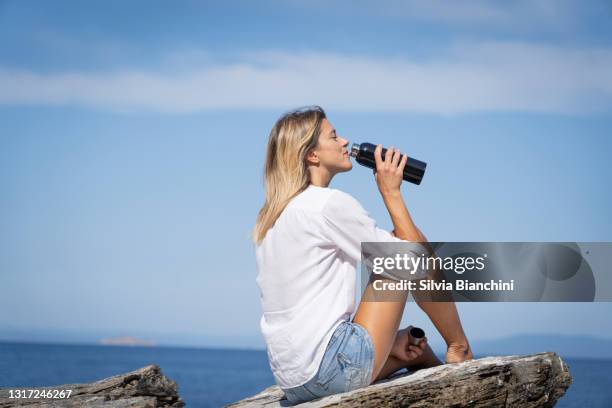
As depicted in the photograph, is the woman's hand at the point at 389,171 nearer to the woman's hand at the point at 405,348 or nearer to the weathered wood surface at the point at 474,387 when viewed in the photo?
the woman's hand at the point at 405,348

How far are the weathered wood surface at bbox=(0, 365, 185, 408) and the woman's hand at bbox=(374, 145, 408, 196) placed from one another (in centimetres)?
216

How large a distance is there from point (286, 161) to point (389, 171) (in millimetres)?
568

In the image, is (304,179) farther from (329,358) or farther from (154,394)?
(154,394)

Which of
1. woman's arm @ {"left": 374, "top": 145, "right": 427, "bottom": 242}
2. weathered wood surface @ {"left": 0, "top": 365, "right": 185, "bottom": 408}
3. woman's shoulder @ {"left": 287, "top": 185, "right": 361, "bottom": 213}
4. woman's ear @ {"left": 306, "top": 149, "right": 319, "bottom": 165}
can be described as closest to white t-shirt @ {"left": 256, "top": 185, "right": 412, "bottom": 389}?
woman's shoulder @ {"left": 287, "top": 185, "right": 361, "bottom": 213}

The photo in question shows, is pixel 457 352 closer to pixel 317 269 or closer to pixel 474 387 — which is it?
pixel 474 387

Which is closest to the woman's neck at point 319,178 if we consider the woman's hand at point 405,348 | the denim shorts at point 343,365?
the denim shorts at point 343,365

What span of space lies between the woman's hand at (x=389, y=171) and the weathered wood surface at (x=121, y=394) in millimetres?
2157

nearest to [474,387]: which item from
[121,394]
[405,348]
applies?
[405,348]

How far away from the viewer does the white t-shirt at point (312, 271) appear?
379 centimetres

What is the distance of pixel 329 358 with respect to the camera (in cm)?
380

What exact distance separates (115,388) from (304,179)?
246cm

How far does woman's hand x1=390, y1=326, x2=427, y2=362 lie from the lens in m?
4.25

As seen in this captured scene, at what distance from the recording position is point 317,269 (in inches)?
150

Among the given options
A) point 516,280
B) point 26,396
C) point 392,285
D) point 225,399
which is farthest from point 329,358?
point 225,399
